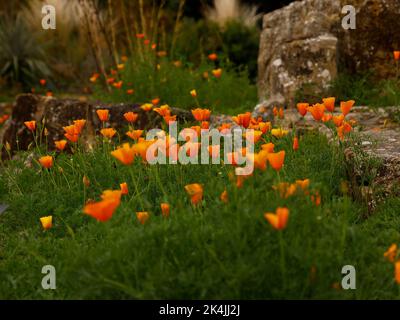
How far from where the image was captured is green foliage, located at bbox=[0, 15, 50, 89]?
10.1 meters

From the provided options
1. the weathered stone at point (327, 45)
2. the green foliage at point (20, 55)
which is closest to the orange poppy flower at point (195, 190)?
the weathered stone at point (327, 45)

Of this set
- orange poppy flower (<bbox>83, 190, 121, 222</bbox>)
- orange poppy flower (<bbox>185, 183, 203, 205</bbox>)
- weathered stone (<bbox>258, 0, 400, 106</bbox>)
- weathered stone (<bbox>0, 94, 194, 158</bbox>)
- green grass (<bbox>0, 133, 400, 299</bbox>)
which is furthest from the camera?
weathered stone (<bbox>258, 0, 400, 106</bbox>)

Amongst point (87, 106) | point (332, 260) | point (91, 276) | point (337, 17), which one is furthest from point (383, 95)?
point (91, 276)

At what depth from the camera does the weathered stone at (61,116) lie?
18.6ft

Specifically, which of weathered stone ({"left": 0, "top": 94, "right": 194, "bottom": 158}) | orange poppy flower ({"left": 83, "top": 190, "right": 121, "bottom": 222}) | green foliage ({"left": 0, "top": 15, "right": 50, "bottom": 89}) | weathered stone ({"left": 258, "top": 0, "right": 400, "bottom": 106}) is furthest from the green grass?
green foliage ({"left": 0, "top": 15, "right": 50, "bottom": 89})

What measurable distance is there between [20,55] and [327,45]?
6119 millimetres

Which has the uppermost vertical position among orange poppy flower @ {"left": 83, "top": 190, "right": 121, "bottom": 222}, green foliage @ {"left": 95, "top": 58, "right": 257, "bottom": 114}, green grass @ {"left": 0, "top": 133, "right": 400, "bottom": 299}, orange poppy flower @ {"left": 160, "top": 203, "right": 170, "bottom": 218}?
green foliage @ {"left": 95, "top": 58, "right": 257, "bottom": 114}

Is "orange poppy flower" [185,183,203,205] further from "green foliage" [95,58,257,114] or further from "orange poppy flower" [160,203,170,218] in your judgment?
"green foliage" [95,58,257,114]

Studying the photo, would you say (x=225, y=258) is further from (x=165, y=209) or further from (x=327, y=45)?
(x=327, y=45)

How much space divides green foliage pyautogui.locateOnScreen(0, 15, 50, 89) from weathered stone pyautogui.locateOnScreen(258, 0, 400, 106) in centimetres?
501

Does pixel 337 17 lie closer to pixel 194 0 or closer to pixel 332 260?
pixel 332 260

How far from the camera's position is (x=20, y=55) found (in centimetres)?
1034

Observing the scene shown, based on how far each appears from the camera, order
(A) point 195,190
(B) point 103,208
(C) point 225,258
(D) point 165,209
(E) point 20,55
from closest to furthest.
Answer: (B) point 103,208 → (C) point 225,258 → (A) point 195,190 → (D) point 165,209 → (E) point 20,55

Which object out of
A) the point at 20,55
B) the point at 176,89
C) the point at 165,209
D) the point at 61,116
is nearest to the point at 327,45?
the point at 176,89
